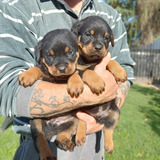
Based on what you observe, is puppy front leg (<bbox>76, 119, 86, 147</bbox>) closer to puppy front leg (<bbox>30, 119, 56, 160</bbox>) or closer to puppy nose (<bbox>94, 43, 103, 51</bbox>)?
puppy front leg (<bbox>30, 119, 56, 160</bbox>)

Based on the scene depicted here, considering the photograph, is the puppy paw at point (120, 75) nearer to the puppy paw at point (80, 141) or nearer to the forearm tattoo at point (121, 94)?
the forearm tattoo at point (121, 94)

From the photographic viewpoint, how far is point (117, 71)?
2039 mm

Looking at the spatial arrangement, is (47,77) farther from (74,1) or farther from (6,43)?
(74,1)

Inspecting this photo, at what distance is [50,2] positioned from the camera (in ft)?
6.81

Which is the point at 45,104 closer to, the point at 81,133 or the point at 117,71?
the point at 81,133

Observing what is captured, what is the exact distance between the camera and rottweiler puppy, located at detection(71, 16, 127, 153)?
6.94 feet

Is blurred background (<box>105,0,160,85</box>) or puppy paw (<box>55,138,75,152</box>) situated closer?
puppy paw (<box>55,138,75,152</box>)

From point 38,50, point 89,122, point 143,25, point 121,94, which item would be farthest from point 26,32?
point 143,25

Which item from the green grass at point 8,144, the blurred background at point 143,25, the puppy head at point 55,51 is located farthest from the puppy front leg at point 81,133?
the blurred background at point 143,25

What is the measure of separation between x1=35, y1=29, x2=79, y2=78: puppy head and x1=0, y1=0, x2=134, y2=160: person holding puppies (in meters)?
0.09

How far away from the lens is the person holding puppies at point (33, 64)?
5.25 feet

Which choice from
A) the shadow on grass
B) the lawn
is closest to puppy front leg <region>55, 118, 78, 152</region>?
the lawn

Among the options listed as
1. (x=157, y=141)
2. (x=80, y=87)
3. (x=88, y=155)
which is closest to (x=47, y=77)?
(x=80, y=87)

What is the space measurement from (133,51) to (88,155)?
12940 millimetres
